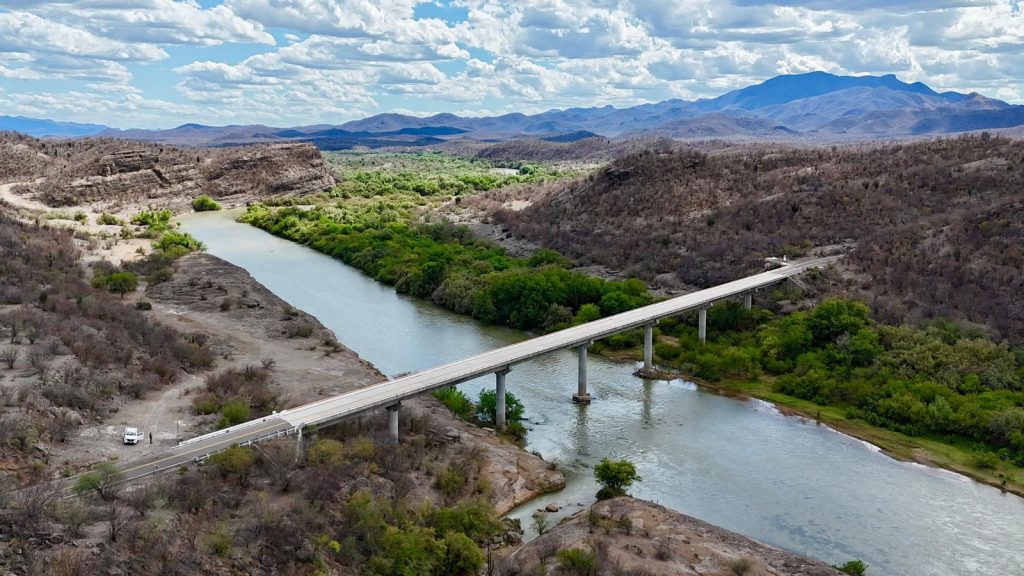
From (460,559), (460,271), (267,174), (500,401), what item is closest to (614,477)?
(460,559)

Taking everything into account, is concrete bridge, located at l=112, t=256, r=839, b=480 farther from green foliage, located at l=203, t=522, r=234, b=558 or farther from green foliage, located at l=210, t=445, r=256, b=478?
green foliage, located at l=203, t=522, r=234, b=558

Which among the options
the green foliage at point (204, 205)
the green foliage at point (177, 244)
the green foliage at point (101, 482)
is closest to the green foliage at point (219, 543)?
the green foliage at point (101, 482)

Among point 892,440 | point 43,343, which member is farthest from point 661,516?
point 43,343

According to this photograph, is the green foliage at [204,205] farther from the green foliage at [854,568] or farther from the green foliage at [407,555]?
the green foliage at [854,568]

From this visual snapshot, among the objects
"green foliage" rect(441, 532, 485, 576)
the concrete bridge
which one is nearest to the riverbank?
the concrete bridge

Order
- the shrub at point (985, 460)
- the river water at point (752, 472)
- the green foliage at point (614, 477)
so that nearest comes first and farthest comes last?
1. the river water at point (752, 472)
2. the green foliage at point (614, 477)
3. the shrub at point (985, 460)

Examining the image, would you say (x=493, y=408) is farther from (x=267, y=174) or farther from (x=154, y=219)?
(x=267, y=174)
